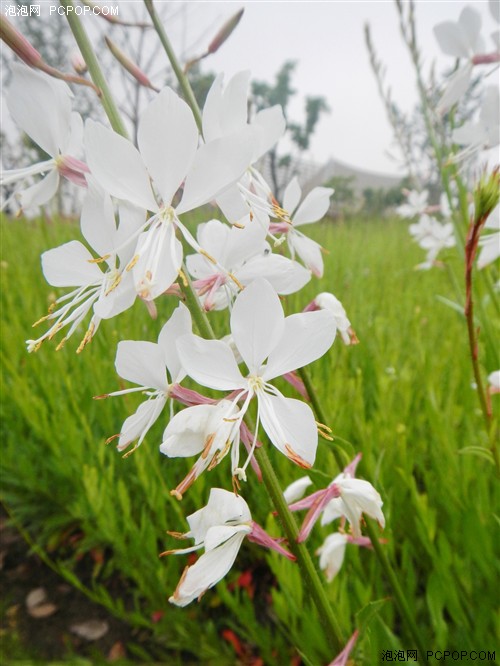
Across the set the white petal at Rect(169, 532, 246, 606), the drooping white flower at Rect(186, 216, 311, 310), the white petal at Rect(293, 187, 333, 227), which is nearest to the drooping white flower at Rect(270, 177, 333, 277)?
the white petal at Rect(293, 187, 333, 227)

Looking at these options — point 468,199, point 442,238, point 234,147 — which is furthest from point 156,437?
point 442,238

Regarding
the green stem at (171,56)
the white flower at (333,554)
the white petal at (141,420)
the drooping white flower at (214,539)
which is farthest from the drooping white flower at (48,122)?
the white flower at (333,554)

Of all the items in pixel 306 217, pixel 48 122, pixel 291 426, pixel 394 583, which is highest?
pixel 48 122

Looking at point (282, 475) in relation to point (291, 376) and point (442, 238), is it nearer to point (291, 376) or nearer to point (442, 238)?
point (291, 376)

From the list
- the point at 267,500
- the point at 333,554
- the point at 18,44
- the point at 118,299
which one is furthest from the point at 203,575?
the point at 267,500

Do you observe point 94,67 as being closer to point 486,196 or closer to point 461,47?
point 486,196

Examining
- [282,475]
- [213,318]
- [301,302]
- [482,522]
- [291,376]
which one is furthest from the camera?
[301,302]
